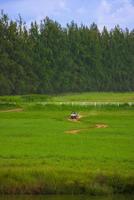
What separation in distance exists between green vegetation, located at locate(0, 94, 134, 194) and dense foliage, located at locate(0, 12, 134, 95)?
Result: 71717 mm

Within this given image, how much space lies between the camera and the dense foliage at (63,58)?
13750 cm

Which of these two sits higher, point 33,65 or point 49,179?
point 33,65

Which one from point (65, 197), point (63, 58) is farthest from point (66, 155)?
point (63, 58)

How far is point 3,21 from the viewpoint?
452ft

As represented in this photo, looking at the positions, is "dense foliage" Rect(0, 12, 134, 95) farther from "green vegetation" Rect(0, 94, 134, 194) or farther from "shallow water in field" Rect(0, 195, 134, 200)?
"shallow water in field" Rect(0, 195, 134, 200)

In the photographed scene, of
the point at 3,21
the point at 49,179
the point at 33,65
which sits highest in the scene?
the point at 3,21

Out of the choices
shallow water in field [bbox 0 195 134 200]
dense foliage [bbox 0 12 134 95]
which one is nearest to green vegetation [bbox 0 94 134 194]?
shallow water in field [bbox 0 195 134 200]

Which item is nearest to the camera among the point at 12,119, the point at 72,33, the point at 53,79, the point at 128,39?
the point at 12,119

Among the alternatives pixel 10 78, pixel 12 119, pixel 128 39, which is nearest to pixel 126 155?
pixel 12 119

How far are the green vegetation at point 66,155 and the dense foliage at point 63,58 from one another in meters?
71.7

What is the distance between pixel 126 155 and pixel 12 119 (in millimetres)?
28895

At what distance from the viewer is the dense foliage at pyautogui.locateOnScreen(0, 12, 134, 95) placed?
138 metres

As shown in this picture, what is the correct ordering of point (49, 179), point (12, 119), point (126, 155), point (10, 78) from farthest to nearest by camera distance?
1. point (10, 78)
2. point (12, 119)
3. point (126, 155)
4. point (49, 179)

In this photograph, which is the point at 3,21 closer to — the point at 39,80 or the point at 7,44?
the point at 7,44
